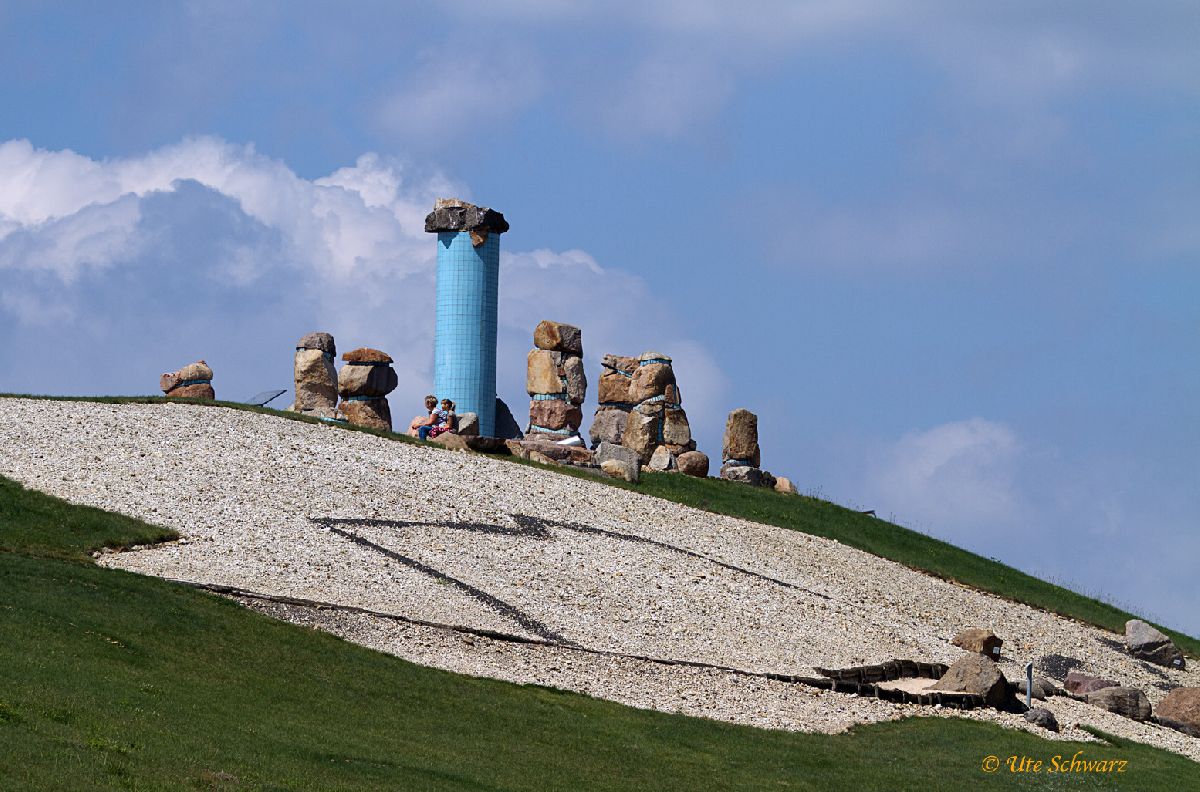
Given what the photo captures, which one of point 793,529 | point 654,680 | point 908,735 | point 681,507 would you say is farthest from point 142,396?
point 908,735

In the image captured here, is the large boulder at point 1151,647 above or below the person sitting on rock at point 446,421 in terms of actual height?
below

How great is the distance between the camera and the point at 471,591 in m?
27.0

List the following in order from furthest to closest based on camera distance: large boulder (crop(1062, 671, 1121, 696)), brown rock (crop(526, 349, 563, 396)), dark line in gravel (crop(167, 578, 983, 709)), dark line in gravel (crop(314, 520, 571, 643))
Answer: brown rock (crop(526, 349, 563, 396)) < large boulder (crop(1062, 671, 1121, 696)) < dark line in gravel (crop(314, 520, 571, 643)) < dark line in gravel (crop(167, 578, 983, 709))

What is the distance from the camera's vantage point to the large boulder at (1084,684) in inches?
1180

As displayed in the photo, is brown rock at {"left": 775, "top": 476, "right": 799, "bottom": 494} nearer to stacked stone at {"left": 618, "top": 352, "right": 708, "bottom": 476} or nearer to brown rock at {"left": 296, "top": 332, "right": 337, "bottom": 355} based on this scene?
stacked stone at {"left": 618, "top": 352, "right": 708, "bottom": 476}

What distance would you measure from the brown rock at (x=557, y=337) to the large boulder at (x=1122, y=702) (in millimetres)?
23876

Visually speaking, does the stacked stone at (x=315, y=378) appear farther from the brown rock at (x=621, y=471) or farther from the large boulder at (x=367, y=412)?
the brown rock at (x=621, y=471)

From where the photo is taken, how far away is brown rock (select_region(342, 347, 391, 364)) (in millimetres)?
45406

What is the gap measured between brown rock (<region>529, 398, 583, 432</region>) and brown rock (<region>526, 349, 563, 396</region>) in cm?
40

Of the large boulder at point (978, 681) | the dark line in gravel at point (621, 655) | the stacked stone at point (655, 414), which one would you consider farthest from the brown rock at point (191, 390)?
the large boulder at point (978, 681)

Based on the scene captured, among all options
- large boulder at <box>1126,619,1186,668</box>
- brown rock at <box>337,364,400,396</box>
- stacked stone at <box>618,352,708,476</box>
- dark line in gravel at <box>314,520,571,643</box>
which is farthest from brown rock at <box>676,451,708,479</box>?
dark line in gravel at <box>314,520,571,643</box>

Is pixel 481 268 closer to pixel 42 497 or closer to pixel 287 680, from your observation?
pixel 42 497

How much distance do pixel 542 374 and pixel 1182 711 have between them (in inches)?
975

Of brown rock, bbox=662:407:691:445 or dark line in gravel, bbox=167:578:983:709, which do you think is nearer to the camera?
dark line in gravel, bbox=167:578:983:709
